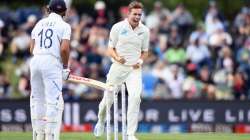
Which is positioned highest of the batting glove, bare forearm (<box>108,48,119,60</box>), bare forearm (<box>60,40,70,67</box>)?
bare forearm (<box>108,48,119,60</box>)

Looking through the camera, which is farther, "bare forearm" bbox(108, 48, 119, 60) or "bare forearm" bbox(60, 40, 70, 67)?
"bare forearm" bbox(108, 48, 119, 60)

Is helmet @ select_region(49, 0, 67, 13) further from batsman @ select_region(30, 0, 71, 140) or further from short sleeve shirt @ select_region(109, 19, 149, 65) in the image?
short sleeve shirt @ select_region(109, 19, 149, 65)

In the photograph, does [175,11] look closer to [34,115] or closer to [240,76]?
[240,76]

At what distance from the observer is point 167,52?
80.5 feet

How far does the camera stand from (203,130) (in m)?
22.0

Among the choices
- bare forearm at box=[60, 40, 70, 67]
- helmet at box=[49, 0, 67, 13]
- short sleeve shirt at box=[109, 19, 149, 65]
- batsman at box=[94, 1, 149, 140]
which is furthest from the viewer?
short sleeve shirt at box=[109, 19, 149, 65]

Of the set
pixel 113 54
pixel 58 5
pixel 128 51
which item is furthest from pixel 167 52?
pixel 58 5

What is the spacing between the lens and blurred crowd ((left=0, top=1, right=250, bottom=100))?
23516 millimetres

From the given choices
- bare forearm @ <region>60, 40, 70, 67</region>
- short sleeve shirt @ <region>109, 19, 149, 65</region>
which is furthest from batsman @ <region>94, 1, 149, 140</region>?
bare forearm @ <region>60, 40, 70, 67</region>

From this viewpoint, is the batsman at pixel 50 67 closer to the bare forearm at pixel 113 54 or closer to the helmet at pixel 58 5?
the helmet at pixel 58 5

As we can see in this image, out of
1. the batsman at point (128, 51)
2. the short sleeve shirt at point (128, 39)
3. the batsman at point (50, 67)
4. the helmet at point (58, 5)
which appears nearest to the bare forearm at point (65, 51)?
the batsman at point (50, 67)

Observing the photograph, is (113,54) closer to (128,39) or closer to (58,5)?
(128,39)

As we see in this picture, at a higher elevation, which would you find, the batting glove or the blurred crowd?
the blurred crowd

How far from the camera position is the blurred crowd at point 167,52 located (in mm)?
23516
